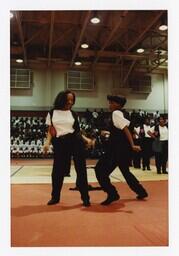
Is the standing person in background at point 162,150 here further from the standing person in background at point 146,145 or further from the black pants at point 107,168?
the black pants at point 107,168

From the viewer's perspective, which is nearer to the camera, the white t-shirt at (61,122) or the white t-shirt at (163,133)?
the white t-shirt at (61,122)

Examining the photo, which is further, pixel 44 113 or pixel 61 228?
pixel 44 113

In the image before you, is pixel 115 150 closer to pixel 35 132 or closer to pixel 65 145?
pixel 65 145

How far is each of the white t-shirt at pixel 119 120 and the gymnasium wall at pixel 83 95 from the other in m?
12.0

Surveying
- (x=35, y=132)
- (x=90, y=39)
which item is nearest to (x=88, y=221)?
(x=90, y=39)

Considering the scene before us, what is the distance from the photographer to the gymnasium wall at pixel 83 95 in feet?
52.0

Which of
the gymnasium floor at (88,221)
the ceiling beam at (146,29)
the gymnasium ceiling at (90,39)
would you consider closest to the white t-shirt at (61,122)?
the gymnasium floor at (88,221)

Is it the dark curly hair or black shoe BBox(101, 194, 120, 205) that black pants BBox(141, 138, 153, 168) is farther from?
the dark curly hair

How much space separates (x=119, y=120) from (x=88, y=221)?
4.32 ft

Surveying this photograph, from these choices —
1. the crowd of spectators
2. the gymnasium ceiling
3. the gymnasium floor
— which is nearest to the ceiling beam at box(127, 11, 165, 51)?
the gymnasium ceiling

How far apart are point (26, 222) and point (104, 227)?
0.76 meters

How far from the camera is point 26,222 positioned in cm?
321
